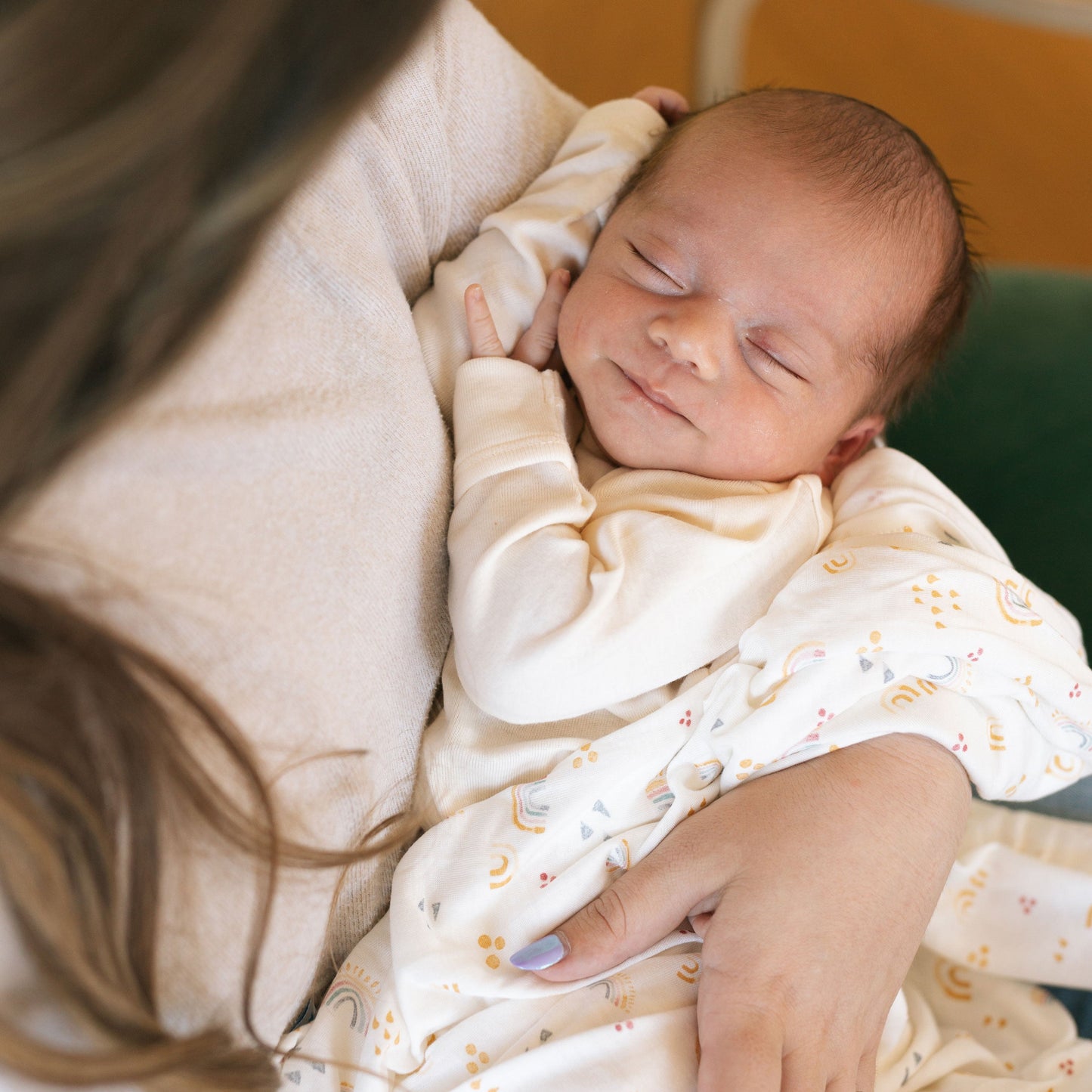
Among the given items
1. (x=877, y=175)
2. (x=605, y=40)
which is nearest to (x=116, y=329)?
(x=877, y=175)

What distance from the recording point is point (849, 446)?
1.16m

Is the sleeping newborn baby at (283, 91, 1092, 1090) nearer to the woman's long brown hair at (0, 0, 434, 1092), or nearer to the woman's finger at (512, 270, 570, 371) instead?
the woman's finger at (512, 270, 570, 371)

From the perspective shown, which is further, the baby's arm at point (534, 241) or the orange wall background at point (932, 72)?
the orange wall background at point (932, 72)

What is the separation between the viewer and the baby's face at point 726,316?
96 centimetres

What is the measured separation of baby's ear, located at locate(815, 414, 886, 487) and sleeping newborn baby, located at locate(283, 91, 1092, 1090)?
2.2 inches

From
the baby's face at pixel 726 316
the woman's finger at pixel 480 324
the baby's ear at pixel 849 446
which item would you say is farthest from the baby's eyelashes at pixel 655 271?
the baby's ear at pixel 849 446

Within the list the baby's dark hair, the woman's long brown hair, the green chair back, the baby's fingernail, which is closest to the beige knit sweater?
the woman's long brown hair

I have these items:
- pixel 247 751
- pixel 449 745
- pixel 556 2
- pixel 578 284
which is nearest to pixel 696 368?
pixel 578 284

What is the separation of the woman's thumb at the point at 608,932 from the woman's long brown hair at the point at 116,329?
0.91ft

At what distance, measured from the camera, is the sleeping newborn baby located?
819mm

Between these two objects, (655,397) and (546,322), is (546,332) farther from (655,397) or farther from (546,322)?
(655,397)

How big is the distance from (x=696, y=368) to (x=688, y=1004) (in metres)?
0.56

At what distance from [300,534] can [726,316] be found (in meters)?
0.49

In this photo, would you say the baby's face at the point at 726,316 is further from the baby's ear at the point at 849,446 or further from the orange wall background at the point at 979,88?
the orange wall background at the point at 979,88
